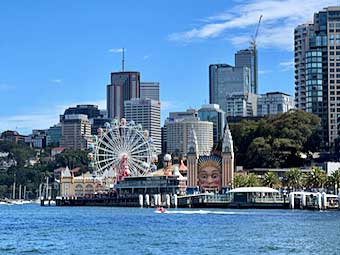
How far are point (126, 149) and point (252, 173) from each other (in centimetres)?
2691

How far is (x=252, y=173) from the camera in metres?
189

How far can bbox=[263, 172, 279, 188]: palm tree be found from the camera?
17788cm

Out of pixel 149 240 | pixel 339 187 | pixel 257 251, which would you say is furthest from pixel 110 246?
pixel 339 187

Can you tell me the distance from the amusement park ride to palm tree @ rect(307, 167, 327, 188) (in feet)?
132

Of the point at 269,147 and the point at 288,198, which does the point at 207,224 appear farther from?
the point at 269,147

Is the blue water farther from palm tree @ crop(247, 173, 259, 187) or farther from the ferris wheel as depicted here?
the ferris wheel

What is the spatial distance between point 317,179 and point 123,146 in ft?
148

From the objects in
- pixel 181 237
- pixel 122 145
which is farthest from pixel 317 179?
pixel 181 237

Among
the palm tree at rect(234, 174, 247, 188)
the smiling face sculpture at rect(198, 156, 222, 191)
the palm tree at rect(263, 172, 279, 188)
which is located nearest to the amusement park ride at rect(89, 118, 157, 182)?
the smiling face sculpture at rect(198, 156, 222, 191)

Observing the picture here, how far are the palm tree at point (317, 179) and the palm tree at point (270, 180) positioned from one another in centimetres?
858

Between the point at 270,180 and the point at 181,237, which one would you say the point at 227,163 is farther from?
the point at 181,237

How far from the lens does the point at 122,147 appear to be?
19525cm

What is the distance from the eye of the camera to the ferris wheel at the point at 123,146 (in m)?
196

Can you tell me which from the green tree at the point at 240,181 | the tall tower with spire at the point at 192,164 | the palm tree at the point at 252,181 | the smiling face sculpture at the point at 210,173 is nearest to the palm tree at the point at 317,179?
the palm tree at the point at 252,181
